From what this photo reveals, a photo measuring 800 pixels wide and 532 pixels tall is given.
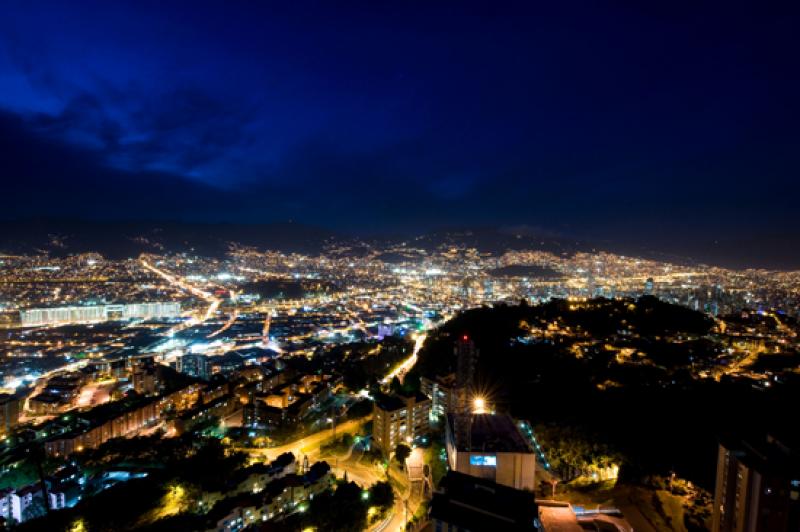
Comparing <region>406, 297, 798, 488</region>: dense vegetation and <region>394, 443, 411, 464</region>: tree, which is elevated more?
<region>406, 297, 798, 488</region>: dense vegetation

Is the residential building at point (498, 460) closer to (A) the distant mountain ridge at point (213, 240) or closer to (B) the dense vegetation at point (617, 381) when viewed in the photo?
(B) the dense vegetation at point (617, 381)

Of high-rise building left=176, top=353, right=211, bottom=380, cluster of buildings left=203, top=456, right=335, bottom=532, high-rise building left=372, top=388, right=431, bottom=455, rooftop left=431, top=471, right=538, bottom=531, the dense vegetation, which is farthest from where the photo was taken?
high-rise building left=176, top=353, right=211, bottom=380

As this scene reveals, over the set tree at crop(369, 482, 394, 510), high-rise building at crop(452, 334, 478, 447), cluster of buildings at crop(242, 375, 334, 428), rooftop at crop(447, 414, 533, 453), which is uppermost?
high-rise building at crop(452, 334, 478, 447)

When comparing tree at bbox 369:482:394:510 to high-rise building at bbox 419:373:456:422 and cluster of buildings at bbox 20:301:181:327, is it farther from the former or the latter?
cluster of buildings at bbox 20:301:181:327

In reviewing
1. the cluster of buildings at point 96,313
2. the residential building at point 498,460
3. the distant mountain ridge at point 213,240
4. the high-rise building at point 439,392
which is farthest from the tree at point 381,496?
the distant mountain ridge at point 213,240

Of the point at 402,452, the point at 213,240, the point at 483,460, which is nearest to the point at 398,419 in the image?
the point at 402,452

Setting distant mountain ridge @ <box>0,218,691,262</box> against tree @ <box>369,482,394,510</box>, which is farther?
distant mountain ridge @ <box>0,218,691,262</box>

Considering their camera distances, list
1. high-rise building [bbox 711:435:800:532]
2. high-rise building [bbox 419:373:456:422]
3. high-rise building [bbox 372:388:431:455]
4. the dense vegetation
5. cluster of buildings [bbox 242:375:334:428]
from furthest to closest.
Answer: cluster of buildings [bbox 242:375:334:428] < high-rise building [bbox 419:373:456:422] < high-rise building [bbox 372:388:431:455] < the dense vegetation < high-rise building [bbox 711:435:800:532]

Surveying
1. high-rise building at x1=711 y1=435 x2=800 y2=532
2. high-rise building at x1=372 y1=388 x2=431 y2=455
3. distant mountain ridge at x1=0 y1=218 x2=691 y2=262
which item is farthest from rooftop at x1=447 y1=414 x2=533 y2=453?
distant mountain ridge at x1=0 y1=218 x2=691 y2=262

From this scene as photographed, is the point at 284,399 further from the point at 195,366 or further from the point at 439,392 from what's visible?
the point at 195,366
